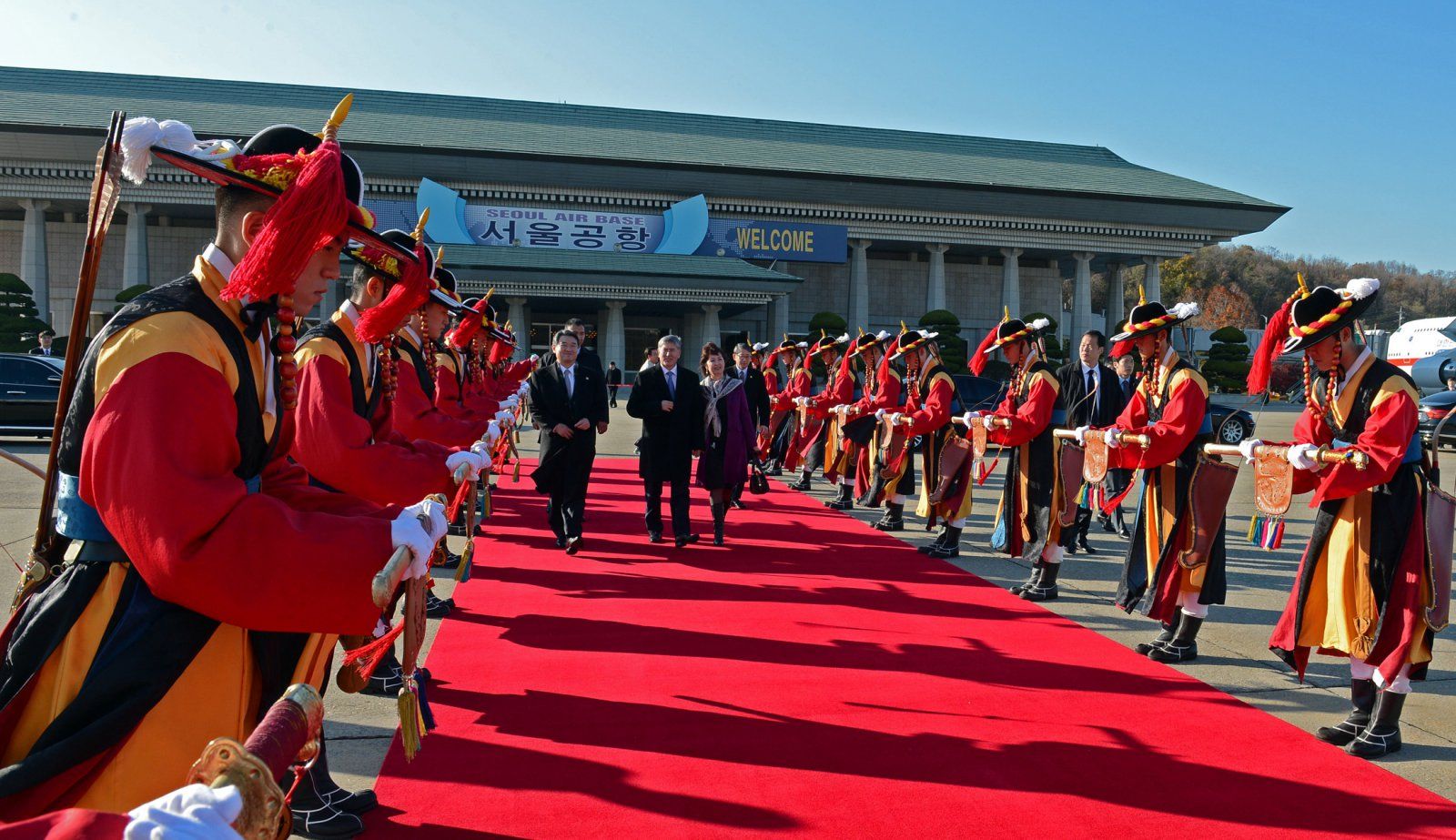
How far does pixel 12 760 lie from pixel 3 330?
33.3m

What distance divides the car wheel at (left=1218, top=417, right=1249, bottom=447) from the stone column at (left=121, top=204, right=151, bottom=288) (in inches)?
1372

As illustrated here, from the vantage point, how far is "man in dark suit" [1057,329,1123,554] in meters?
8.97

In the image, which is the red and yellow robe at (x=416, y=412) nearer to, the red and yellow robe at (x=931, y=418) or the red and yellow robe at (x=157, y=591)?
the red and yellow robe at (x=157, y=591)

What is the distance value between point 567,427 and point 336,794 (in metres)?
5.09

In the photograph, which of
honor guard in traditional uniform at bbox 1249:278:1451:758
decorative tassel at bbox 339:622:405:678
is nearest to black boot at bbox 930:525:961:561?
honor guard in traditional uniform at bbox 1249:278:1451:758

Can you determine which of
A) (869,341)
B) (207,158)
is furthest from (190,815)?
(869,341)

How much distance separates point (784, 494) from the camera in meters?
13.0

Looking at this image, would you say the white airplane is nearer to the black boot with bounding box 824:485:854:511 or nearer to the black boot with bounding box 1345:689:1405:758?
the black boot with bounding box 824:485:854:511

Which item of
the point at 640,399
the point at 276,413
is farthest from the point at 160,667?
the point at 640,399

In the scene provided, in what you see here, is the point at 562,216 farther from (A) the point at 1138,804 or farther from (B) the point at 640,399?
(A) the point at 1138,804

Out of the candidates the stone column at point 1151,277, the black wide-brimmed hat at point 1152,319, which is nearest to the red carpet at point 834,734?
the black wide-brimmed hat at point 1152,319

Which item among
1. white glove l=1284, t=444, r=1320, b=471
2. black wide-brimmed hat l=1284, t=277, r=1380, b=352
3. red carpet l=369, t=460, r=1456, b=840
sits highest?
black wide-brimmed hat l=1284, t=277, r=1380, b=352

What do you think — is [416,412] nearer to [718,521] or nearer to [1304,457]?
[718,521]

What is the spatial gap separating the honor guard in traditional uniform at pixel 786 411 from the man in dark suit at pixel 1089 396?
5201 mm
